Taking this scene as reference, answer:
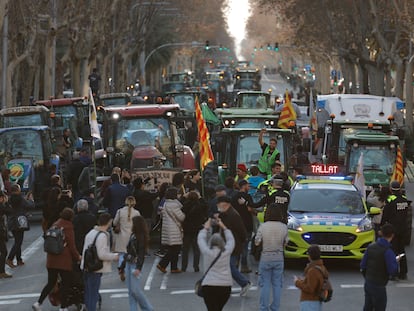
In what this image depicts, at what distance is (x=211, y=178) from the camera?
87.8ft

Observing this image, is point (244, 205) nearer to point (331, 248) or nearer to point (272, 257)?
point (331, 248)

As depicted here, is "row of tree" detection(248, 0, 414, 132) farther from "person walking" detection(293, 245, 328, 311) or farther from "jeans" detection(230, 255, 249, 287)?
"person walking" detection(293, 245, 328, 311)

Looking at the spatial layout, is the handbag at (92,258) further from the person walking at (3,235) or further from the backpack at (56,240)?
the person walking at (3,235)

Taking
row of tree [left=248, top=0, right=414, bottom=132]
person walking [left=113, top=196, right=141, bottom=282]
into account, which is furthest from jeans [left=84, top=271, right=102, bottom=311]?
row of tree [left=248, top=0, right=414, bottom=132]

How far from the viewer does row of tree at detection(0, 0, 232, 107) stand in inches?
1982

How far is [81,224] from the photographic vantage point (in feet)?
58.9

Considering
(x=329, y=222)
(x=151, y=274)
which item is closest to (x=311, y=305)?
(x=329, y=222)

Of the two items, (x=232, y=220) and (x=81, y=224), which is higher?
(x=232, y=220)

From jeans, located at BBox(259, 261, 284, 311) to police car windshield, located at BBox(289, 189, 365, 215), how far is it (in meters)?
5.50

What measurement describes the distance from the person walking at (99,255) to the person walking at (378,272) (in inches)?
127

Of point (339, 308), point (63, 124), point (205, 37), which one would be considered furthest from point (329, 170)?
point (205, 37)

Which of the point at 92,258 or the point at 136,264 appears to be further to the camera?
the point at 136,264

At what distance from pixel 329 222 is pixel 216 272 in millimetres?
7271

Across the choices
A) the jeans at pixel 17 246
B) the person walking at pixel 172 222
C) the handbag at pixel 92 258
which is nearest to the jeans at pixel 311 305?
the handbag at pixel 92 258
